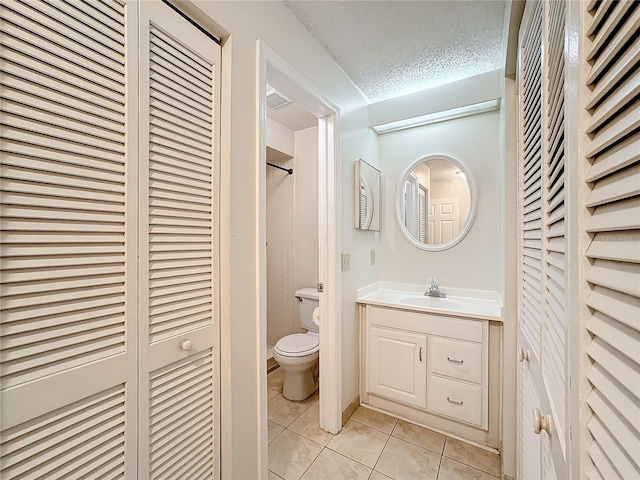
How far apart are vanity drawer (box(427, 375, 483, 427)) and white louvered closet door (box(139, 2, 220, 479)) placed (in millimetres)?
1358

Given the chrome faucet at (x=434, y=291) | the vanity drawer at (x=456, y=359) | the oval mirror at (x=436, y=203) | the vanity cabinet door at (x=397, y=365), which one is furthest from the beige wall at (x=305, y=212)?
the vanity drawer at (x=456, y=359)

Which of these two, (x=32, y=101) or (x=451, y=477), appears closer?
(x=32, y=101)

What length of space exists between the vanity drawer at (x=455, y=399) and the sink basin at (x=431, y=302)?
0.46 meters

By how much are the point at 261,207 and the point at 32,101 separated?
2.33 ft

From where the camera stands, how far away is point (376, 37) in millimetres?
1522

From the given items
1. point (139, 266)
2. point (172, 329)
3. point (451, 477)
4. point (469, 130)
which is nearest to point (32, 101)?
point (139, 266)

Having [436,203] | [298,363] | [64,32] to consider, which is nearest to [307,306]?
[298,363]

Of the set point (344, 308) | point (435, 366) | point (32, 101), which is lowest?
point (435, 366)

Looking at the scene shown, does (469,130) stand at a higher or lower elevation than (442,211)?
higher

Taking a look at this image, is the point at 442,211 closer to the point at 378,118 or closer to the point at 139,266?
the point at 378,118

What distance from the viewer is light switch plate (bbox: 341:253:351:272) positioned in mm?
1805

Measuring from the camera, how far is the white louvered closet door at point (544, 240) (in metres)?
0.53

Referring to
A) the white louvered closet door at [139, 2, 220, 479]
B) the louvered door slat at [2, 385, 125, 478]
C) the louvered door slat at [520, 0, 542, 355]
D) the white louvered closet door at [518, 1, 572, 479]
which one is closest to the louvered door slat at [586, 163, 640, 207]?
the white louvered closet door at [518, 1, 572, 479]

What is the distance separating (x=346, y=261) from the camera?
1838 mm
